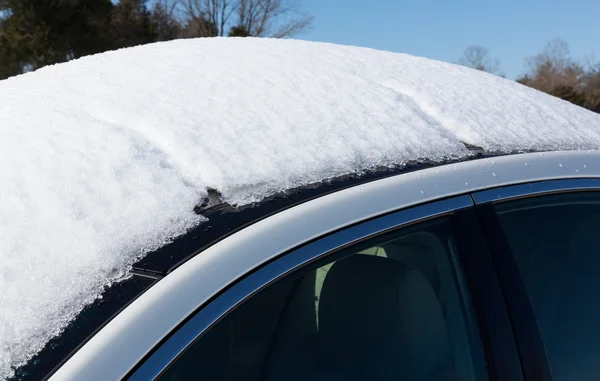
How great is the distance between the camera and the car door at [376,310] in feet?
3.30

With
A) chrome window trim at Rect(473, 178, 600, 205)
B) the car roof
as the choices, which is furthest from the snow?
chrome window trim at Rect(473, 178, 600, 205)

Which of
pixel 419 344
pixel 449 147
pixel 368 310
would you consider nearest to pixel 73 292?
pixel 368 310

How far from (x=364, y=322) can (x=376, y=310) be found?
5 cm

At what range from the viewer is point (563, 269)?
152 cm

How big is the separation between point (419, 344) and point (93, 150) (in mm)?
808

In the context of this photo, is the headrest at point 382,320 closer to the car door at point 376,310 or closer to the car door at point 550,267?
the car door at point 376,310

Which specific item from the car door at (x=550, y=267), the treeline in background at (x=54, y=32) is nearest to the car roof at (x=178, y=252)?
the car door at (x=550, y=267)

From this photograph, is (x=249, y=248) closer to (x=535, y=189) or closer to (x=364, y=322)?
(x=364, y=322)

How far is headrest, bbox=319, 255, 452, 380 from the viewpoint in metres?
1.16

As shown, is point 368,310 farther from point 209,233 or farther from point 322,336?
point 209,233

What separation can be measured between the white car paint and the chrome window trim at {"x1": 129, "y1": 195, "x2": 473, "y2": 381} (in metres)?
0.01

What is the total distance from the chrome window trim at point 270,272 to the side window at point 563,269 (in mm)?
250

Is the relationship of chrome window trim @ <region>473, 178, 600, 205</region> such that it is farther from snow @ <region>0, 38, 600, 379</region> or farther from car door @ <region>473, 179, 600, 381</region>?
snow @ <region>0, 38, 600, 379</region>

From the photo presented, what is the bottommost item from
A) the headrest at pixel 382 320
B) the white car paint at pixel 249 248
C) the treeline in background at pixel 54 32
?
the headrest at pixel 382 320
